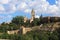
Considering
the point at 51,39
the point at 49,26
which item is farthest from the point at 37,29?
the point at 51,39

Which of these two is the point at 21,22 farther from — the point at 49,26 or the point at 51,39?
the point at 51,39

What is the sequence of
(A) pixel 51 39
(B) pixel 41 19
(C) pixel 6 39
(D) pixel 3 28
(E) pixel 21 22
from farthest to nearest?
(E) pixel 21 22 → (B) pixel 41 19 → (D) pixel 3 28 → (C) pixel 6 39 → (A) pixel 51 39

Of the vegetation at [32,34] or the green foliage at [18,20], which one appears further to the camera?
the green foliage at [18,20]

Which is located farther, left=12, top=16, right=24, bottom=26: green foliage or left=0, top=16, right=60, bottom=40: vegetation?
left=12, top=16, right=24, bottom=26: green foliage

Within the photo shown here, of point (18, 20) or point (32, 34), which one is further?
point (18, 20)

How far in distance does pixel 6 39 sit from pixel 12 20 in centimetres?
2329

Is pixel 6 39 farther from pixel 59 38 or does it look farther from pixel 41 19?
pixel 41 19

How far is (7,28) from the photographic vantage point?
158 ft

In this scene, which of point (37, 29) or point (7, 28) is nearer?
point (37, 29)

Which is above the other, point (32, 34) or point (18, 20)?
point (18, 20)

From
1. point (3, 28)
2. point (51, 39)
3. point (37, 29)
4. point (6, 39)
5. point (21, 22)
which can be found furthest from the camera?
point (21, 22)

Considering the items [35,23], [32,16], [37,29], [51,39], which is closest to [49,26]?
[37,29]

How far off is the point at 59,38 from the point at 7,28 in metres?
16.6

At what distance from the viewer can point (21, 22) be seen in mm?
56312
